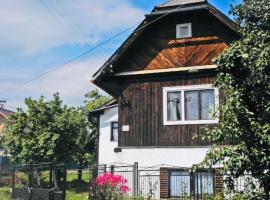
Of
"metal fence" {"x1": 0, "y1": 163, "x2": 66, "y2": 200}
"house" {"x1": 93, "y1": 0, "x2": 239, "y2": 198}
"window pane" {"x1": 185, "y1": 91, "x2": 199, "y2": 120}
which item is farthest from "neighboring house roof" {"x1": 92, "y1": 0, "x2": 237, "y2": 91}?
"metal fence" {"x1": 0, "y1": 163, "x2": 66, "y2": 200}

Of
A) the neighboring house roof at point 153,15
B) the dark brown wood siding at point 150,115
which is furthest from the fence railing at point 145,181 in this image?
the neighboring house roof at point 153,15

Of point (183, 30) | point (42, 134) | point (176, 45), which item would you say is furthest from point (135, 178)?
point (42, 134)

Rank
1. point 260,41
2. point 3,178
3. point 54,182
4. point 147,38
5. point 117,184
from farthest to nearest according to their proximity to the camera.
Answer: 1. point 3,178
2. point 147,38
3. point 54,182
4. point 117,184
5. point 260,41

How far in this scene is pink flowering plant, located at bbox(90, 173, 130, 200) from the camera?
47.1ft

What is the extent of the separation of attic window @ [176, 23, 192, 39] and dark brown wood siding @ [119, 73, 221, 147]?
1601mm

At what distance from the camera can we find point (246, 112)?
884 cm

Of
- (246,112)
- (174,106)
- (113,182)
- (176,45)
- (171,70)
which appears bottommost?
(113,182)

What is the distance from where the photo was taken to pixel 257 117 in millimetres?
8969

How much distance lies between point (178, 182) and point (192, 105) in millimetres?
2924

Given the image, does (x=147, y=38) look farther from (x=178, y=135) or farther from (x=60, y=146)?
(x=60, y=146)

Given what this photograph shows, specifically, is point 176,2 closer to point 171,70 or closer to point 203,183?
point 171,70

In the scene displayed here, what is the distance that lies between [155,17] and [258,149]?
1014 cm

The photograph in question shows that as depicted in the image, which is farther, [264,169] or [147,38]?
[147,38]

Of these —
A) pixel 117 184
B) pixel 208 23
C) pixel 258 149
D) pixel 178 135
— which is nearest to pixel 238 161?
pixel 258 149
